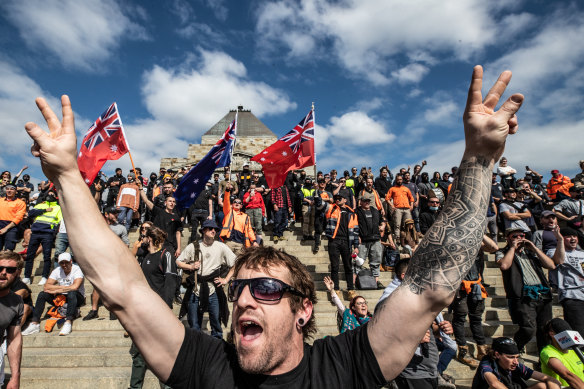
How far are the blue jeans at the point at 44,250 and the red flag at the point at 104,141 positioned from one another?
2.15 m

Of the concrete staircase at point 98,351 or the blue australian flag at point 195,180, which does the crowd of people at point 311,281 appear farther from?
the blue australian flag at point 195,180

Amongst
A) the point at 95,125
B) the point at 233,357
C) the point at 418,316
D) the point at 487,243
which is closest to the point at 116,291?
the point at 233,357

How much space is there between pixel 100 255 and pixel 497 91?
1.79 m

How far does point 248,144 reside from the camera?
24.8 m


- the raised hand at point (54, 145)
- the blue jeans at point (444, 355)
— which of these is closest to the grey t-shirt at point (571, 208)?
the blue jeans at point (444, 355)

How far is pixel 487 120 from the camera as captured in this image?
1322mm

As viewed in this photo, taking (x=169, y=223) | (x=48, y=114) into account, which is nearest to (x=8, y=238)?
(x=169, y=223)

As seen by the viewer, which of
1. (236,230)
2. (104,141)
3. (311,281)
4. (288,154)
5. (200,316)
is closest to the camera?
(311,281)

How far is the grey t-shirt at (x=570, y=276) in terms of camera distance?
4.80m

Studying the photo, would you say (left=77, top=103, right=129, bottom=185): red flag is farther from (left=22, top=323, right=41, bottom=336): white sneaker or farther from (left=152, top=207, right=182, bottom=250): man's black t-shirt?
(left=22, top=323, right=41, bottom=336): white sneaker

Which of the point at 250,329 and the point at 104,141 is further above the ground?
the point at 104,141

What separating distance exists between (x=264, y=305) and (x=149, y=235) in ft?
13.3

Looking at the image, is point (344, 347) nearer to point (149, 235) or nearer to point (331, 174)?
point (149, 235)

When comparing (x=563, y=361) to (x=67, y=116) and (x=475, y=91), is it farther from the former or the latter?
(x=67, y=116)
